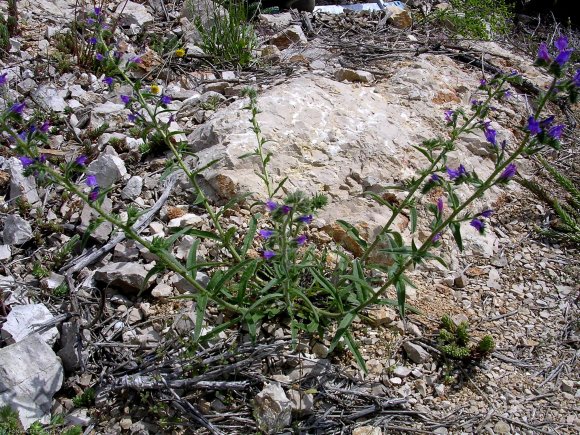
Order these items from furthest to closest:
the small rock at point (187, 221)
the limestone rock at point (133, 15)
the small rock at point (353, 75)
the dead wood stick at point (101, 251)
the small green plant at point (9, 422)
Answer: the limestone rock at point (133, 15) < the small rock at point (353, 75) < the small rock at point (187, 221) < the dead wood stick at point (101, 251) < the small green plant at point (9, 422)

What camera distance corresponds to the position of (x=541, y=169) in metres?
4.29

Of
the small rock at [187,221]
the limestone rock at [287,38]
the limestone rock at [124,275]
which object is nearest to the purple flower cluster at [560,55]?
the small rock at [187,221]

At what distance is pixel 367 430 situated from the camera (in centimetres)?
255

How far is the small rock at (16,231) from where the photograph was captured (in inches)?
127

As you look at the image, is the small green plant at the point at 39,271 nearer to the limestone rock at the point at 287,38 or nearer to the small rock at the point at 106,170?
the small rock at the point at 106,170

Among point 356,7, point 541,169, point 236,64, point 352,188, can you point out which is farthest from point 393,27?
point 352,188

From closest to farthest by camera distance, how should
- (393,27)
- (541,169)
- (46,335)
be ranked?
(46,335) < (541,169) < (393,27)

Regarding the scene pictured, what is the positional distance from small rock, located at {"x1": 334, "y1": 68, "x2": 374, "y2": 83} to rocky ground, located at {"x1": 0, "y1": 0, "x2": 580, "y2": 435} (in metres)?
0.02

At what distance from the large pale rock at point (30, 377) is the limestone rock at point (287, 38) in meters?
3.72

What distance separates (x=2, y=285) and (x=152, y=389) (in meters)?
1.08

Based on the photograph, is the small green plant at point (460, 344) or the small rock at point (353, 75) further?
the small rock at point (353, 75)

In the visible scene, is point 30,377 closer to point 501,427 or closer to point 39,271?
point 39,271

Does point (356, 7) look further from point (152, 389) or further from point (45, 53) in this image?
point (152, 389)

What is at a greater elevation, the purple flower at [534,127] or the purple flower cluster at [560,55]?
the purple flower cluster at [560,55]
